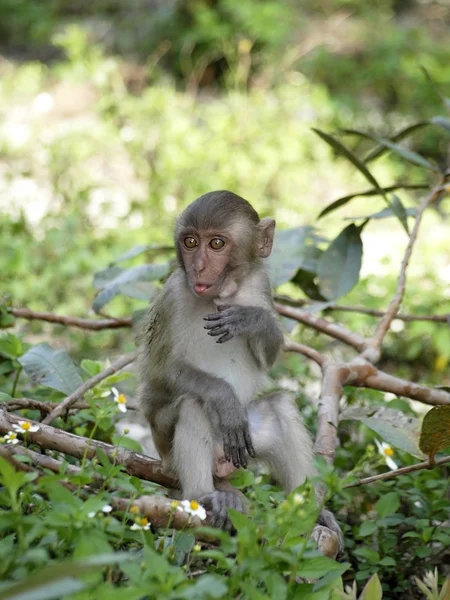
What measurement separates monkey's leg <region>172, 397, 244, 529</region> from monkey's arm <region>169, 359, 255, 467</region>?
0.22 ft

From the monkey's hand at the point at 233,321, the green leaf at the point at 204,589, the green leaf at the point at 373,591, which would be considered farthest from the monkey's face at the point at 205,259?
the green leaf at the point at 204,589

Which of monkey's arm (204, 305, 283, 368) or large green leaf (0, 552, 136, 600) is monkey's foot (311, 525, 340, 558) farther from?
large green leaf (0, 552, 136, 600)

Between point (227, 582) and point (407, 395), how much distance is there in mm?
2073

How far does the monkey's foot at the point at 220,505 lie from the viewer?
10.00 feet

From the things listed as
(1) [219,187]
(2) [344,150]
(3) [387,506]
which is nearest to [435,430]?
(3) [387,506]

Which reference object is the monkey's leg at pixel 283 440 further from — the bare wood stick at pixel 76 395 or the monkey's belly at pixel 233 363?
the bare wood stick at pixel 76 395

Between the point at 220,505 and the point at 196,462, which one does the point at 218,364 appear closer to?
the point at 196,462

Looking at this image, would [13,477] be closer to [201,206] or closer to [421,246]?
[201,206]

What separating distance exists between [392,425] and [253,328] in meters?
0.75

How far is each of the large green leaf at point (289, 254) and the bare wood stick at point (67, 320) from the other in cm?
86

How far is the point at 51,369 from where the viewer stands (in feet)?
12.1

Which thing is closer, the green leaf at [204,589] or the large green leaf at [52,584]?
the large green leaf at [52,584]

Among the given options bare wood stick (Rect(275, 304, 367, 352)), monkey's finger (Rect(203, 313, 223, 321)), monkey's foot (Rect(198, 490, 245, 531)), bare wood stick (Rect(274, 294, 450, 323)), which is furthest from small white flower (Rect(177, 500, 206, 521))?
bare wood stick (Rect(274, 294, 450, 323))

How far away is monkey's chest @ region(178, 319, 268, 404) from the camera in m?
3.65
